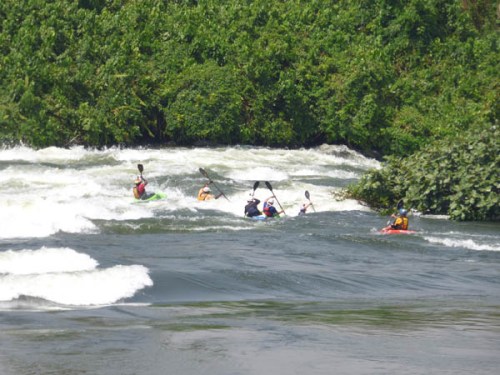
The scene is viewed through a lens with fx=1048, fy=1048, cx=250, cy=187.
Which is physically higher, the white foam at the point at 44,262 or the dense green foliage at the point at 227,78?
the dense green foliage at the point at 227,78

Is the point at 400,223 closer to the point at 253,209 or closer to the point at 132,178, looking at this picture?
the point at 253,209

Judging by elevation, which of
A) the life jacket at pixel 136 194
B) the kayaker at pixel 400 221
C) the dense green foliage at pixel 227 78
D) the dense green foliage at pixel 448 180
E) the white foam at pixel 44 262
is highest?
the dense green foliage at pixel 227 78

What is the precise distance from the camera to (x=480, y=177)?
80.1 ft

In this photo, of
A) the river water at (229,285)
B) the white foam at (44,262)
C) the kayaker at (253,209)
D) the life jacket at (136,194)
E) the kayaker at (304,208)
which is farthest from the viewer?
the life jacket at (136,194)

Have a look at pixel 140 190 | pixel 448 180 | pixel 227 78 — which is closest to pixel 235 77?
pixel 227 78

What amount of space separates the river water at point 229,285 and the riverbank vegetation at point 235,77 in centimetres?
729

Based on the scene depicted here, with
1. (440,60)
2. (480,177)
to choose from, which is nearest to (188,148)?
(440,60)

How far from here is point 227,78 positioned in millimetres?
37250

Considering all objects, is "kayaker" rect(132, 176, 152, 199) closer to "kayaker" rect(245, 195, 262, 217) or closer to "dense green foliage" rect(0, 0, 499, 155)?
"kayaker" rect(245, 195, 262, 217)

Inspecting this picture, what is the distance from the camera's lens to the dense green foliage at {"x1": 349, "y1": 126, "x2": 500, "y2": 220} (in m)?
24.3

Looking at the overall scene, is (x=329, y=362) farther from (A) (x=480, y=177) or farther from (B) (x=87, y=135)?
(B) (x=87, y=135)

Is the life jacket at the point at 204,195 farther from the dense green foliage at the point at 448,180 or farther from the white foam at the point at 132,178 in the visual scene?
the dense green foliage at the point at 448,180

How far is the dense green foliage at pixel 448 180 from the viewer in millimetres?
24312

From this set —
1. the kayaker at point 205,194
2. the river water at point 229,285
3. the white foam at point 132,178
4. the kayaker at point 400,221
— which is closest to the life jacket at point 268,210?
the river water at point 229,285
